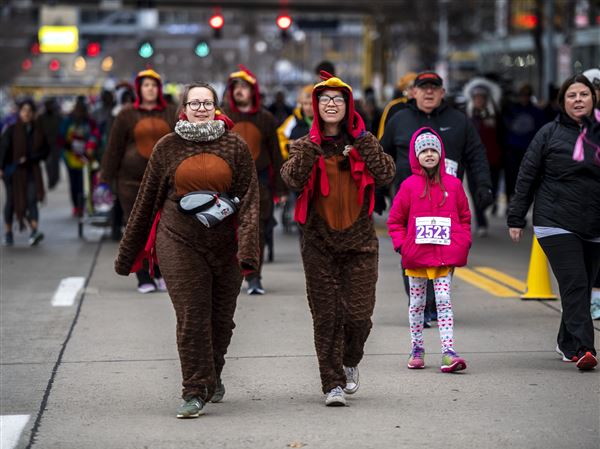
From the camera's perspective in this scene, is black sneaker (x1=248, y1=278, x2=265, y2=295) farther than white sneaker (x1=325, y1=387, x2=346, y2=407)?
Yes

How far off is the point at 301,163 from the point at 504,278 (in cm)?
681

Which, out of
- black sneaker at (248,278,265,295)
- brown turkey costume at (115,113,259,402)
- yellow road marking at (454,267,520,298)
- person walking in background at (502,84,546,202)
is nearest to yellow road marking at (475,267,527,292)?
yellow road marking at (454,267,520,298)

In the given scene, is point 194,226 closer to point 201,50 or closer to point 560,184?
point 560,184

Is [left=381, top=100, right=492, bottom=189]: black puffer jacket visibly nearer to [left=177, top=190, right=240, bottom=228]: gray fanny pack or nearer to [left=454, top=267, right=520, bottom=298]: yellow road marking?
[left=454, top=267, right=520, bottom=298]: yellow road marking

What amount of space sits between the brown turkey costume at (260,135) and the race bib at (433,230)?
11.9 ft

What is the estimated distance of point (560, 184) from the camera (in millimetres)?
8891

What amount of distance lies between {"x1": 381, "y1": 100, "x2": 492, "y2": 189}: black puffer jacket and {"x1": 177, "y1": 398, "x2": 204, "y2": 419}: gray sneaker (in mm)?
3497

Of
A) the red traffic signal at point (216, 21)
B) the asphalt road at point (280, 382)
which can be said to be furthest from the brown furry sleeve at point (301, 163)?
the red traffic signal at point (216, 21)

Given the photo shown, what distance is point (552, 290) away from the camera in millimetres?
12648

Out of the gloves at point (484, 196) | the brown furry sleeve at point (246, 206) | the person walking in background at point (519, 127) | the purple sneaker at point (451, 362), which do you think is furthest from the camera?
the person walking in background at point (519, 127)

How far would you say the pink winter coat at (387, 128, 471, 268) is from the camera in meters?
8.69

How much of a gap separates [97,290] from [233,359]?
4140 millimetres

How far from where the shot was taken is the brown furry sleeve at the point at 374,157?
24.7ft

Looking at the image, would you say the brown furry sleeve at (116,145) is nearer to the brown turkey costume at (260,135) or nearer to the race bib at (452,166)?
the brown turkey costume at (260,135)
